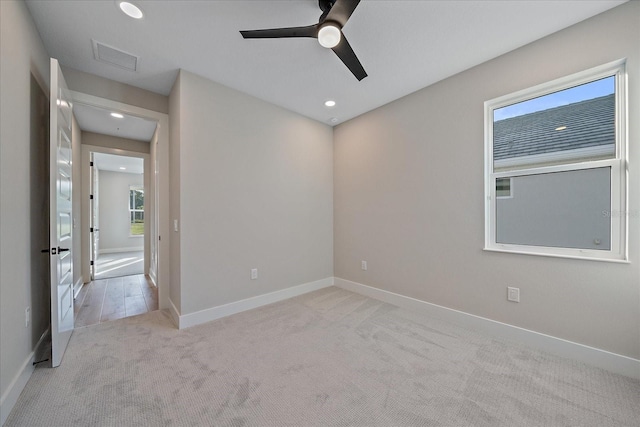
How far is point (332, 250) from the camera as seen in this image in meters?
4.09

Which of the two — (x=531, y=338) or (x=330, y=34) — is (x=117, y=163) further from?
(x=531, y=338)

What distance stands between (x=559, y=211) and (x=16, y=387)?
4.20 metres

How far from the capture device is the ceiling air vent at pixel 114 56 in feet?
7.17

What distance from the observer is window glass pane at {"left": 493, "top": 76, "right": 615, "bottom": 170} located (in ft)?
6.32

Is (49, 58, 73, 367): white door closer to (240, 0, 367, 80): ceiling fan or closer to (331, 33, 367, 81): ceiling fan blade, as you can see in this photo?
(240, 0, 367, 80): ceiling fan

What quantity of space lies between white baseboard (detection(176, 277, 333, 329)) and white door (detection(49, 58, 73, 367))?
875mm

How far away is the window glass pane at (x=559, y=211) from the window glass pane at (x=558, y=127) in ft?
0.56

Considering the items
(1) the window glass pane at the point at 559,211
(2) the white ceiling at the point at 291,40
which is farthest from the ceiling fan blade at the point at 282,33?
(1) the window glass pane at the point at 559,211

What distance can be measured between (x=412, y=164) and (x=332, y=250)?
6.18ft

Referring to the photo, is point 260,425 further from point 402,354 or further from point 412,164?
point 412,164

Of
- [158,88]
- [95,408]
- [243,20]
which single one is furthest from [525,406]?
[158,88]

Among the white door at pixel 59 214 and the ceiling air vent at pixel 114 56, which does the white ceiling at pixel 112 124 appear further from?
the white door at pixel 59 214

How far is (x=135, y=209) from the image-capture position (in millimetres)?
8312

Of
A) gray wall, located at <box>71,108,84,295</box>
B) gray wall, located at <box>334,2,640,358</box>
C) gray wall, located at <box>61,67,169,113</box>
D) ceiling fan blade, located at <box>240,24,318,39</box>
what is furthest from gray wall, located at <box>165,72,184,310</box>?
gray wall, located at <box>334,2,640,358</box>
